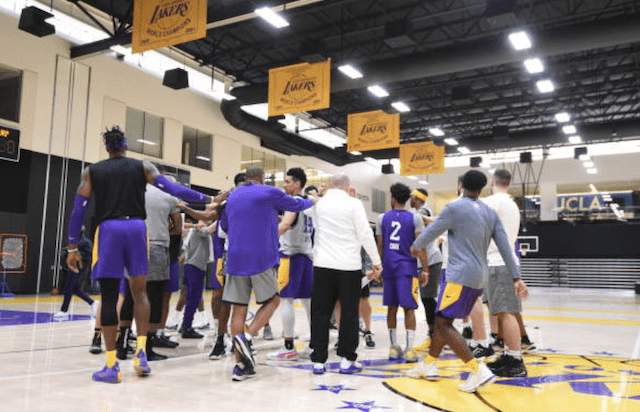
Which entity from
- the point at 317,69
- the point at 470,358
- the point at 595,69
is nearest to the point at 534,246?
the point at 595,69

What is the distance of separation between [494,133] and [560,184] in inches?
369

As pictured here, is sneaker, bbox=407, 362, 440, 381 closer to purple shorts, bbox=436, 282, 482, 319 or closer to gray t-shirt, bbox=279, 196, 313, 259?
purple shorts, bbox=436, 282, 482, 319

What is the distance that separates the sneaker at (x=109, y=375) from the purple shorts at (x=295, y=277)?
196cm

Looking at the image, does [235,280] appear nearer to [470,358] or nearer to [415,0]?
[470,358]

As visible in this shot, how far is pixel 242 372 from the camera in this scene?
4.11 metres

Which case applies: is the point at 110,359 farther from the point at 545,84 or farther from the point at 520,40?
the point at 545,84

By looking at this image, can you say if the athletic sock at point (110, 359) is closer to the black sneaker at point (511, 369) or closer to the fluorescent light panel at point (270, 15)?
the black sneaker at point (511, 369)

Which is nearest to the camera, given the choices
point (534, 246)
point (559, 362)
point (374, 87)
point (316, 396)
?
point (316, 396)

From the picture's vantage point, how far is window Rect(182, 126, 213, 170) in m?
18.6

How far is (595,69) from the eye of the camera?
1756cm

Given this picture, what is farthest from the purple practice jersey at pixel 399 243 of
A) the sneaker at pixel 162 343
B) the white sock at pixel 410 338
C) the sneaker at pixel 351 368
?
the sneaker at pixel 162 343

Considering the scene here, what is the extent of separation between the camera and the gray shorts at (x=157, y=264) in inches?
197

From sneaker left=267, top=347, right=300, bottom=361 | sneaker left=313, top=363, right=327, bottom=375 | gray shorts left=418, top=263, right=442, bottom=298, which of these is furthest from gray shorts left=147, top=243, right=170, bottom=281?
gray shorts left=418, top=263, right=442, bottom=298

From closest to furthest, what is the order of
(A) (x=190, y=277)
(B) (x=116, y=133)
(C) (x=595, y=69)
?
(B) (x=116, y=133) < (A) (x=190, y=277) < (C) (x=595, y=69)
